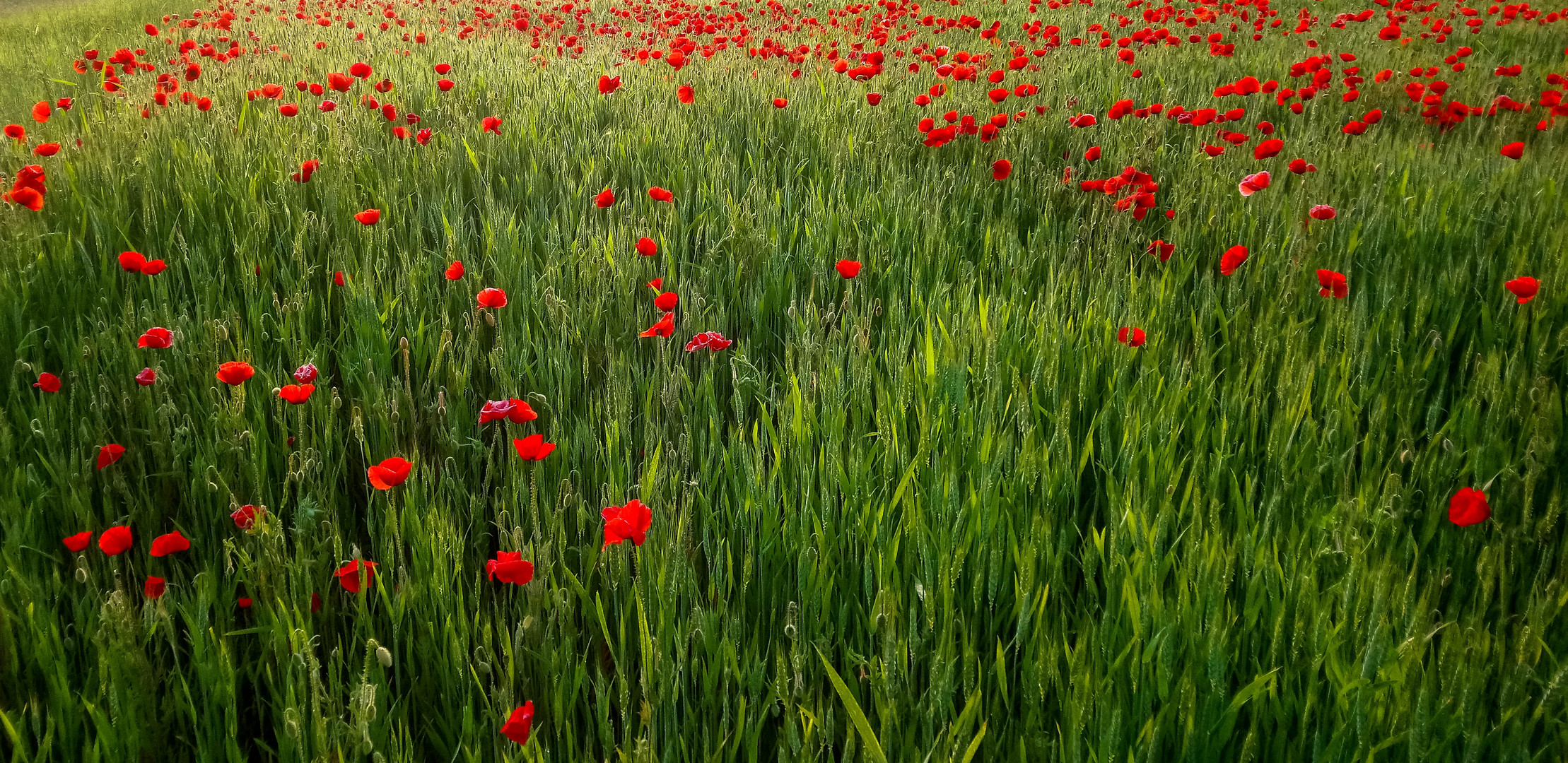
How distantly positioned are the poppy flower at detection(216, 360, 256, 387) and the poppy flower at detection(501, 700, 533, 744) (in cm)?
90

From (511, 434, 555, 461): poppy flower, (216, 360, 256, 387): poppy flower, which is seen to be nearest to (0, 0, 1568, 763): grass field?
(511, 434, 555, 461): poppy flower

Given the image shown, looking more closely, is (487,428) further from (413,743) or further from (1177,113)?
(1177,113)

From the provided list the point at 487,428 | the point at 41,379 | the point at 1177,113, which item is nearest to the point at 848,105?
the point at 1177,113

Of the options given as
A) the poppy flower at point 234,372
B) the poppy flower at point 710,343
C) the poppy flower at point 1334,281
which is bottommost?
the poppy flower at point 710,343

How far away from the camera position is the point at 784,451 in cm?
160

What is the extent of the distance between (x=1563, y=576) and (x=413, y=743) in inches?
62.9

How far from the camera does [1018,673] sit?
1.20 m

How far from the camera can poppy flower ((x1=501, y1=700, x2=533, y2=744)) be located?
949 mm

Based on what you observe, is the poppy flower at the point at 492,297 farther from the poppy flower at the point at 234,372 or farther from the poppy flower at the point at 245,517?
the poppy flower at the point at 245,517

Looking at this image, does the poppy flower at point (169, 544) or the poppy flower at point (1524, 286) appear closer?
the poppy flower at point (169, 544)

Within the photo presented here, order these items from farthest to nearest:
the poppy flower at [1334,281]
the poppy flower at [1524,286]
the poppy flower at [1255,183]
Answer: the poppy flower at [1255,183] < the poppy flower at [1334,281] < the poppy flower at [1524,286]

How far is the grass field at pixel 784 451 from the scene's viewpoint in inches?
40.6

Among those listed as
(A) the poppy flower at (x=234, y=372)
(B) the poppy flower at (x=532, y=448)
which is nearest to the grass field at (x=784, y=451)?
(B) the poppy flower at (x=532, y=448)

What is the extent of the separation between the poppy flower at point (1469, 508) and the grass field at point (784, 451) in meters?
0.01
